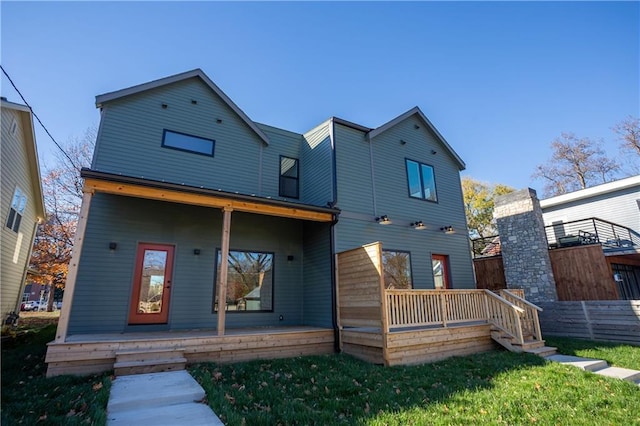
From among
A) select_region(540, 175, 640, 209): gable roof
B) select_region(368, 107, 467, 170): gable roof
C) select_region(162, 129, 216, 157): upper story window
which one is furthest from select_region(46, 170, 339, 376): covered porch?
select_region(540, 175, 640, 209): gable roof

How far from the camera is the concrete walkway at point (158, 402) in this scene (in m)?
3.51

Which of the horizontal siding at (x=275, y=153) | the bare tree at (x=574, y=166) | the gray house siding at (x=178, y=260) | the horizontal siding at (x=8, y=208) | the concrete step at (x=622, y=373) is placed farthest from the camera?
the bare tree at (x=574, y=166)

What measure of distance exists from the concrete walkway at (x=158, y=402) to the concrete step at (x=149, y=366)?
22cm

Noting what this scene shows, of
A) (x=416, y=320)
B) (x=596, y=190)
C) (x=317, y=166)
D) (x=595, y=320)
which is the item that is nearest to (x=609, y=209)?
(x=596, y=190)

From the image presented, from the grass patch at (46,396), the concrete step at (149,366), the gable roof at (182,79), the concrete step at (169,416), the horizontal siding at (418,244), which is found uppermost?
the gable roof at (182,79)

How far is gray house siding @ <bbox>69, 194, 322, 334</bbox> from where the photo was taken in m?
7.07

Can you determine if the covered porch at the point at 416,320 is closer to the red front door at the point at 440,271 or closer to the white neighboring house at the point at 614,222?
the red front door at the point at 440,271

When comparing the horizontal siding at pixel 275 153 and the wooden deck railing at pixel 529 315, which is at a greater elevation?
the horizontal siding at pixel 275 153

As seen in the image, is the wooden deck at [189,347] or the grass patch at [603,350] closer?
the wooden deck at [189,347]

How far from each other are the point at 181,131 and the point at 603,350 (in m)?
12.2

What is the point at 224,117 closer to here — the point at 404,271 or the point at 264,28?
the point at 264,28

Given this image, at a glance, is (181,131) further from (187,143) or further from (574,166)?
(574,166)

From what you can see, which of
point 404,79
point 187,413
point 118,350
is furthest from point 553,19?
point 118,350

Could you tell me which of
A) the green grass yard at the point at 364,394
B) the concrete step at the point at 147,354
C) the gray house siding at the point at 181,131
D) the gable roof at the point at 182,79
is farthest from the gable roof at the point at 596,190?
the concrete step at the point at 147,354
